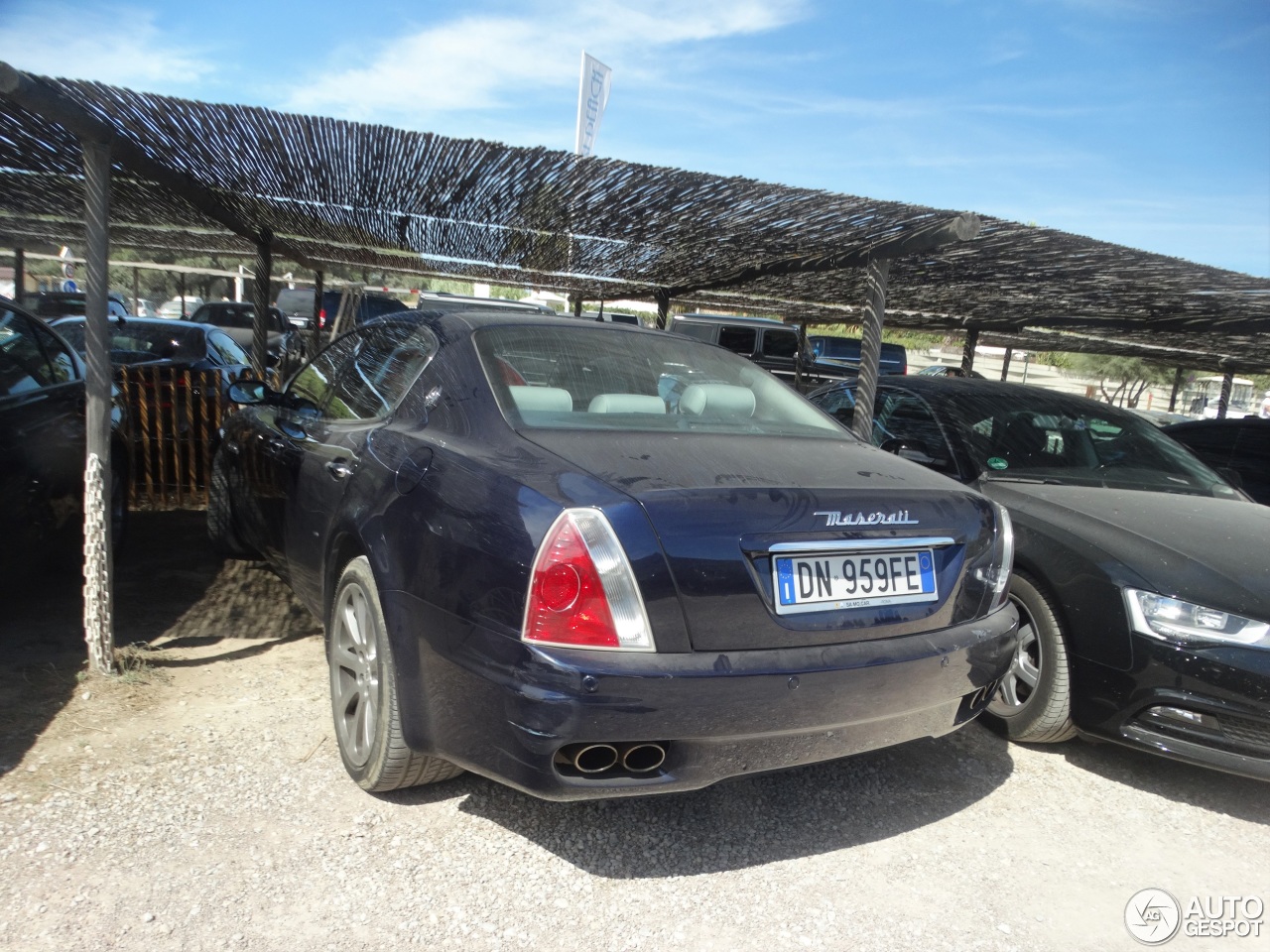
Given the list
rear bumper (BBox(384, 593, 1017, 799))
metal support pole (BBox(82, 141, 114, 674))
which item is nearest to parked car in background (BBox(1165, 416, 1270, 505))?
rear bumper (BBox(384, 593, 1017, 799))

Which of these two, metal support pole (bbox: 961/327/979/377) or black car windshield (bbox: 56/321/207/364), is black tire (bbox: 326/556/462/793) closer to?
black car windshield (bbox: 56/321/207/364)

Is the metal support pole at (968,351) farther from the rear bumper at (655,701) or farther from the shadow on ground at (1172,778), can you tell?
the rear bumper at (655,701)

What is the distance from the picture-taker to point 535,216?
6.21m

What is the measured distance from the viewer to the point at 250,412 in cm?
459

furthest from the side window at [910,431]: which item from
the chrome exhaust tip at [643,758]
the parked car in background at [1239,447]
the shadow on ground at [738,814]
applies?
the parked car in background at [1239,447]

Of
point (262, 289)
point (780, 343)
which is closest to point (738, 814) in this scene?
point (262, 289)

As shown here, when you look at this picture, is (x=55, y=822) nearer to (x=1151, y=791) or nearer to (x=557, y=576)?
(x=557, y=576)

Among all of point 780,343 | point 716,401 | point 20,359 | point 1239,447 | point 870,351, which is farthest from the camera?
point 780,343

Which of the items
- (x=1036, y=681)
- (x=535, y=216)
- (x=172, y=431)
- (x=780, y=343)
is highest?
(x=535, y=216)

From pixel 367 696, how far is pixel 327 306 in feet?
57.8

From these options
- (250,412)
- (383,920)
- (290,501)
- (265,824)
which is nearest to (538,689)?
(383,920)

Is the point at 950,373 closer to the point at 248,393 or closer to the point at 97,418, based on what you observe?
the point at 248,393

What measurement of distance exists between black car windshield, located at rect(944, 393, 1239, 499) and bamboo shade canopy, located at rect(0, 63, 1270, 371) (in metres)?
0.97

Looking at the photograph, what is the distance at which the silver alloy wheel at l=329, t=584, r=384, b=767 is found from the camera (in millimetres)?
2803
